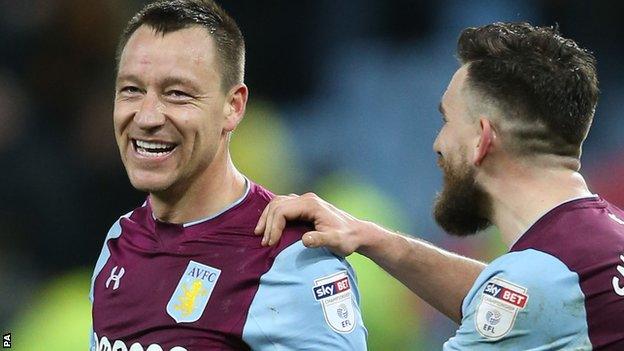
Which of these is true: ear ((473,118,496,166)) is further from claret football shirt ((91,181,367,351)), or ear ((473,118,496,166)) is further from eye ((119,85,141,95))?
eye ((119,85,141,95))

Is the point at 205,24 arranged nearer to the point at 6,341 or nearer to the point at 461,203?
the point at 461,203

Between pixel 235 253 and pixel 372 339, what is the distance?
217 centimetres

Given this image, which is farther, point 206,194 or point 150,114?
point 206,194

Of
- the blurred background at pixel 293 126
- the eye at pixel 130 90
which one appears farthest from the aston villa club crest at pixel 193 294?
the blurred background at pixel 293 126

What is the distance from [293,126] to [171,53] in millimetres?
2653

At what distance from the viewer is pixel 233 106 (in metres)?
2.85

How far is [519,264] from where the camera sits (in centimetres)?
235

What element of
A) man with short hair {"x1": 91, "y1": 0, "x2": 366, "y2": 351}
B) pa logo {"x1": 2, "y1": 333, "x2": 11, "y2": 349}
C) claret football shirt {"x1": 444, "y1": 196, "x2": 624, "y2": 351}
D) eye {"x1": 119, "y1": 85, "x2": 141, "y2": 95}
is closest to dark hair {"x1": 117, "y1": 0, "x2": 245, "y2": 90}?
man with short hair {"x1": 91, "y1": 0, "x2": 366, "y2": 351}

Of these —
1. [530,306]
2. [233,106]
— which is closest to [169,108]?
[233,106]

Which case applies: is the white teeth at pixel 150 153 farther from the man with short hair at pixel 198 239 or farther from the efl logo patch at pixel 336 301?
the efl logo patch at pixel 336 301

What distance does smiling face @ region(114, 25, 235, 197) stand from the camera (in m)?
2.70

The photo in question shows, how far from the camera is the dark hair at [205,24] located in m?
2.78

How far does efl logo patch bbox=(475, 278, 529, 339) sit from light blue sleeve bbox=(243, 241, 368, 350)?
0.36 meters

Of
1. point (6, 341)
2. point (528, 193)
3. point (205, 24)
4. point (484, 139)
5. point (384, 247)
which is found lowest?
point (6, 341)
